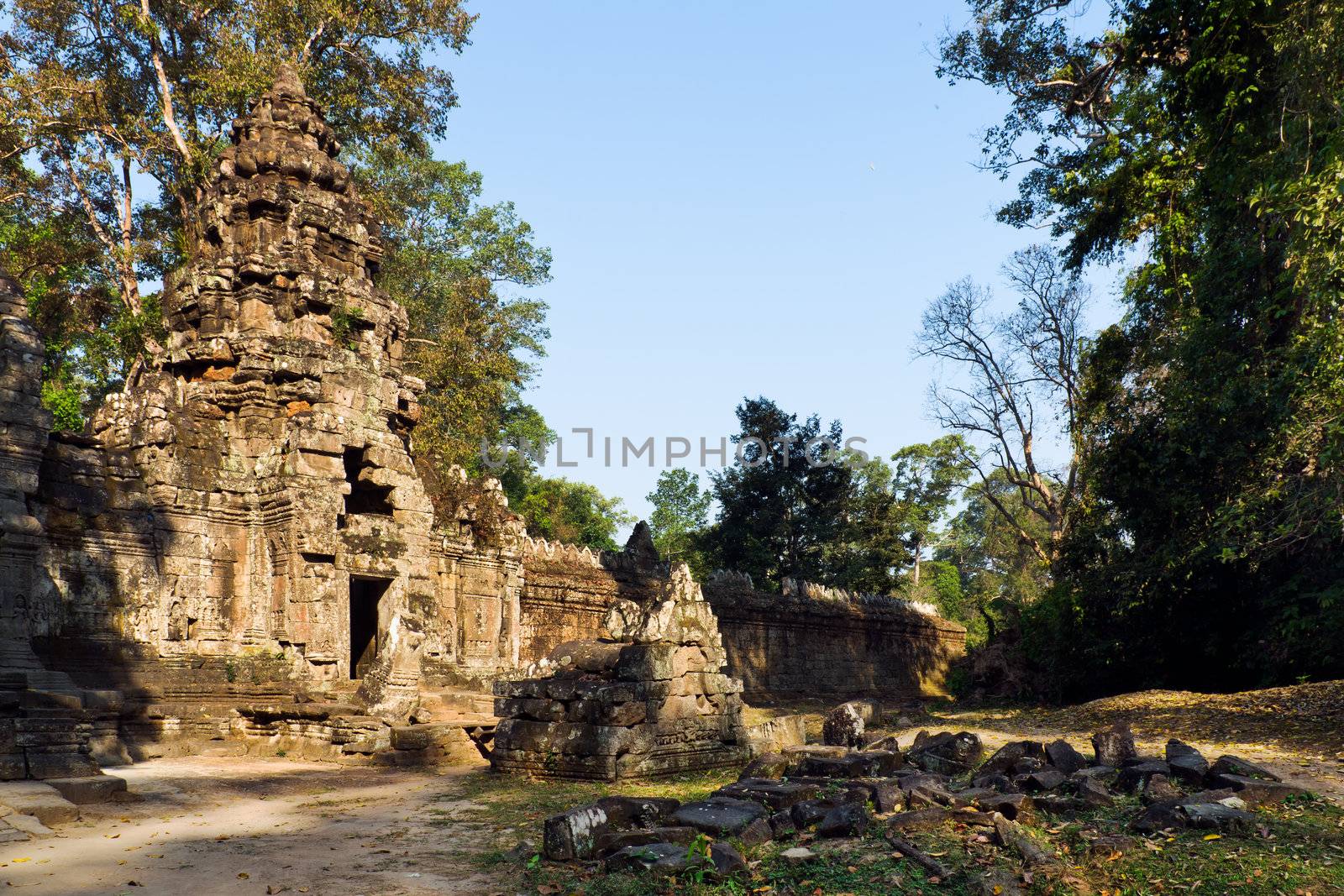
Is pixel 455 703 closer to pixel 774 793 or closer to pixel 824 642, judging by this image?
pixel 774 793

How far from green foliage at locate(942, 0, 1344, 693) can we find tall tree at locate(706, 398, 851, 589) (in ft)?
33.6

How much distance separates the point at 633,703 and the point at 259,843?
3.61 metres

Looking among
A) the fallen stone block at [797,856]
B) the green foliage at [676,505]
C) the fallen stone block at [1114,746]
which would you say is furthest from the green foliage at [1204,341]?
the green foliage at [676,505]

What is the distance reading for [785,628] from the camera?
2202 centimetres

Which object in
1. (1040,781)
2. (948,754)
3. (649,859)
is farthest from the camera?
(948,754)

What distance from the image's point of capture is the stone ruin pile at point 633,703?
9141mm

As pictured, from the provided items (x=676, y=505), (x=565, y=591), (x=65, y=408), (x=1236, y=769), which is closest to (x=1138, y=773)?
(x=1236, y=769)

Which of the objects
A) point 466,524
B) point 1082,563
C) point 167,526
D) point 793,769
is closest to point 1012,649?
point 1082,563

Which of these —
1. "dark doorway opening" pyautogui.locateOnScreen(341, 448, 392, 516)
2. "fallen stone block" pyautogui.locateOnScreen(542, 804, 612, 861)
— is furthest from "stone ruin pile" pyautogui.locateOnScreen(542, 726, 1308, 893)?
"dark doorway opening" pyautogui.locateOnScreen(341, 448, 392, 516)

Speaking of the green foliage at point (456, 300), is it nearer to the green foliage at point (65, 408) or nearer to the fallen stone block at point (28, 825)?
the green foliage at point (65, 408)

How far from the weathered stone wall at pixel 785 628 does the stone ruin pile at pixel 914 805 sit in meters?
9.11

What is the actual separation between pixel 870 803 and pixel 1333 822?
284 cm

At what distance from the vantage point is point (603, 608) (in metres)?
17.9

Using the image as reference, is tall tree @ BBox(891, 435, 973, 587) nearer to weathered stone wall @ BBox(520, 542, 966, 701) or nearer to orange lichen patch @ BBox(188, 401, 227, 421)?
weathered stone wall @ BBox(520, 542, 966, 701)
